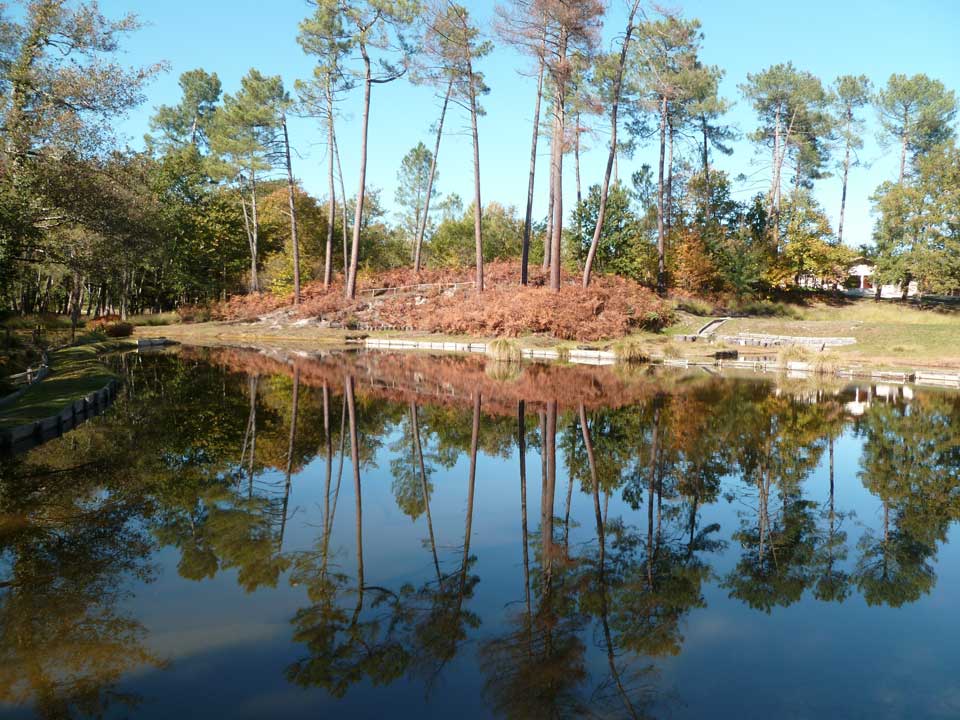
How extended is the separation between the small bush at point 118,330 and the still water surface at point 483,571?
23.2 m

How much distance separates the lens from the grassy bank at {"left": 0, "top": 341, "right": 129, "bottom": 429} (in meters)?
10.1

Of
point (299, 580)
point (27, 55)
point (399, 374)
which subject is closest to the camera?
point (299, 580)

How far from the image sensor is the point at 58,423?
10375 mm

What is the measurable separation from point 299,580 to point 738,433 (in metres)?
7.82

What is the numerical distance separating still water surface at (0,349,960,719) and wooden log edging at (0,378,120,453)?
0.39 m

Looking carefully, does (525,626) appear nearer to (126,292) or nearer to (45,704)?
(45,704)

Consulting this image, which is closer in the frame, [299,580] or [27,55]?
[299,580]

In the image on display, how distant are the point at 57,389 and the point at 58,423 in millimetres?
2925

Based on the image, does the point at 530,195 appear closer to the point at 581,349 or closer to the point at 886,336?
the point at 581,349

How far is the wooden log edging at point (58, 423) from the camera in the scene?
29.9ft

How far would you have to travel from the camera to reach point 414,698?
352 centimetres

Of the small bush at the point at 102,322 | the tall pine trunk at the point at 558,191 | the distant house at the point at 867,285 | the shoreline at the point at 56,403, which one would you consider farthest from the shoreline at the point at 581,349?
the distant house at the point at 867,285

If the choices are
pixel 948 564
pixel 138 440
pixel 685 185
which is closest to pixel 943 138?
pixel 685 185

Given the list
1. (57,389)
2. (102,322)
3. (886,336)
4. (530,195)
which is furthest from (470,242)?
(57,389)
